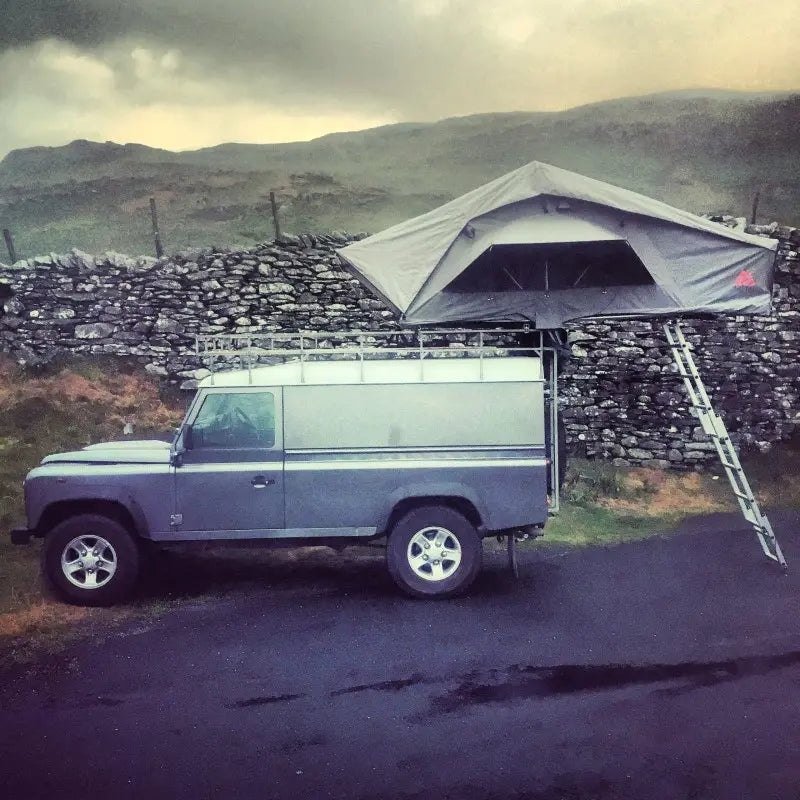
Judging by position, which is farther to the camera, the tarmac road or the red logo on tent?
the red logo on tent

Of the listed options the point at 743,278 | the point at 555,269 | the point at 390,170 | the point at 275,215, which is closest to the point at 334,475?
the point at 555,269

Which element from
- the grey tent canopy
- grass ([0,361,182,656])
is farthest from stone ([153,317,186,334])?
the grey tent canopy

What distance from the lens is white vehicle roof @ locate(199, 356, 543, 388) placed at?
17.6 ft

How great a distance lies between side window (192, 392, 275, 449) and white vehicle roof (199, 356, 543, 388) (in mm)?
107

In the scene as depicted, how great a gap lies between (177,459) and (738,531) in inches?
206

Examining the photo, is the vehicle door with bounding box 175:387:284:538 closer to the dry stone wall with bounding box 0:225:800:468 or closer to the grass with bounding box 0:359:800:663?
the grass with bounding box 0:359:800:663

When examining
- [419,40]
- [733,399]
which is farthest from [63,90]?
→ [733,399]

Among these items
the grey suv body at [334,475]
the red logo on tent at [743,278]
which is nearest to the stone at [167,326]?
the grey suv body at [334,475]

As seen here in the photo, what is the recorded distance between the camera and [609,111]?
6.70 metres

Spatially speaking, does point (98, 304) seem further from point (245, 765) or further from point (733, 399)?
point (733, 399)

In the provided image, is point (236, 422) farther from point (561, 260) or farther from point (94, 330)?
point (94, 330)

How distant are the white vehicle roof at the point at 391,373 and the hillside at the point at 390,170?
257 cm

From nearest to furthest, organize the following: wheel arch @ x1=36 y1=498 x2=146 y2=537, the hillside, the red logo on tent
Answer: wheel arch @ x1=36 y1=498 x2=146 y2=537, the red logo on tent, the hillside

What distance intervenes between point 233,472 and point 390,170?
4761 mm
